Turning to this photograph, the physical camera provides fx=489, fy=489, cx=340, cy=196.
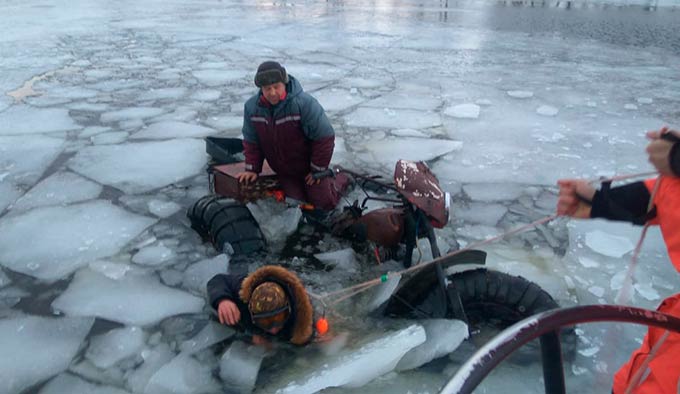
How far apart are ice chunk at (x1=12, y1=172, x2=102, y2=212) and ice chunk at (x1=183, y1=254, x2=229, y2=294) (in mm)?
1315

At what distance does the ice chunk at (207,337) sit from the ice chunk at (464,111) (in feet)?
12.6

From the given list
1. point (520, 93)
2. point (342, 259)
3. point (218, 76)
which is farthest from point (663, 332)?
point (218, 76)

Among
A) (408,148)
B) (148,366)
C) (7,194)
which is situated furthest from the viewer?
(408,148)

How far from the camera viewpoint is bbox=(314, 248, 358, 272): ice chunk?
2.73 metres

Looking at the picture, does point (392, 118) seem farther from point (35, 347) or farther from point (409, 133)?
point (35, 347)

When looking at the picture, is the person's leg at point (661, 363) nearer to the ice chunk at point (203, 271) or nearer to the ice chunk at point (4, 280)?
the ice chunk at point (203, 271)

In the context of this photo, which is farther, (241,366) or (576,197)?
(241,366)

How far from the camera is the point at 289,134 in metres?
3.04

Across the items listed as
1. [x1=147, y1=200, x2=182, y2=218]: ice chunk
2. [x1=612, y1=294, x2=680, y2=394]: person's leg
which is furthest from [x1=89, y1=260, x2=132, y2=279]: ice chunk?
[x1=612, y1=294, x2=680, y2=394]: person's leg

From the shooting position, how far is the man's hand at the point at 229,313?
2.11 metres

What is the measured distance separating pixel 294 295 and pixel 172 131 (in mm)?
3225

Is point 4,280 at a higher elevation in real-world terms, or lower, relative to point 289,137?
lower

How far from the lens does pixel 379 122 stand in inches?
200

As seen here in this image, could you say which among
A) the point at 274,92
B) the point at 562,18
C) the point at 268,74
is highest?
the point at 562,18
